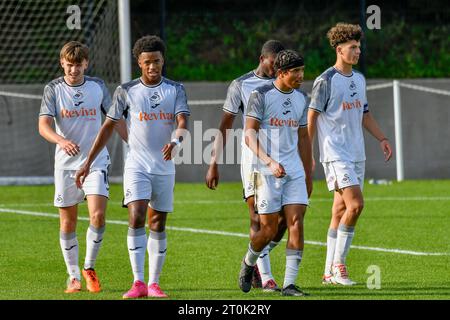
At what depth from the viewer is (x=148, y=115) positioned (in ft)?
29.1

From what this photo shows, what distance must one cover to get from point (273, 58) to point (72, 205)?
201 centimetres

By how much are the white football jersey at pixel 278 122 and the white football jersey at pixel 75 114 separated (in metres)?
1.37

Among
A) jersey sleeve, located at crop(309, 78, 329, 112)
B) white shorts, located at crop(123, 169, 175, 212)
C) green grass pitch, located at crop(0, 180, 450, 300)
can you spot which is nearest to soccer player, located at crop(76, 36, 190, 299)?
white shorts, located at crop(123, 169, 175, 212)

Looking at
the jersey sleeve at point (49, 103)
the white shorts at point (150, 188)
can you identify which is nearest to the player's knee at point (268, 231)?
the white shorts at point (150, 188)

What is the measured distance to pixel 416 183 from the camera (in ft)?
64.0

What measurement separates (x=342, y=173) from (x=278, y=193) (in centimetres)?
111

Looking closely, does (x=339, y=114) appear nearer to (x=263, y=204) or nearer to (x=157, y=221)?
(x=263, y=204)

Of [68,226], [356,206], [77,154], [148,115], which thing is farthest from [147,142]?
[356,206]

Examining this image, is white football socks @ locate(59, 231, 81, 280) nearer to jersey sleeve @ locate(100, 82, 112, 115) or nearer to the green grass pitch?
the green grass pitch

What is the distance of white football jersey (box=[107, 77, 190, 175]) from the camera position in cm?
888

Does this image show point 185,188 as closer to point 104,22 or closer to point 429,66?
point 104,22

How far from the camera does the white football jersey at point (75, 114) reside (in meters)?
9.55

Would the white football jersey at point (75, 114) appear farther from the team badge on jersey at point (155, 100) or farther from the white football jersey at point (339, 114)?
the white football jersey at point (339, 114)
